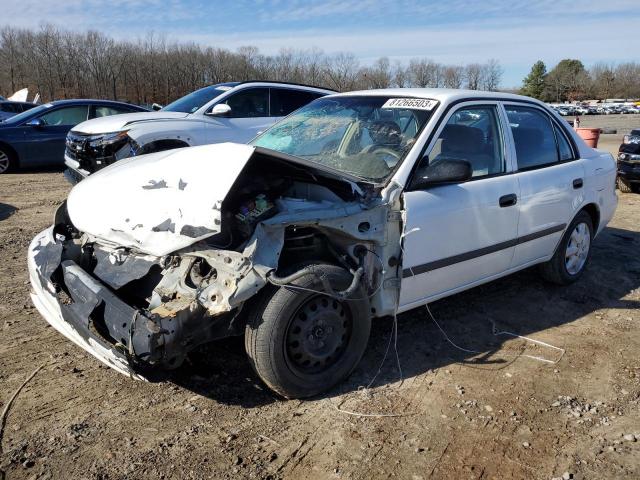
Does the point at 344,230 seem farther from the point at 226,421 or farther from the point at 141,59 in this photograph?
the point at 141,59

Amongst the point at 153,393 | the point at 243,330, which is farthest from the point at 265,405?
the point at 153,393

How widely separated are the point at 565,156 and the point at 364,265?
8.80 feet

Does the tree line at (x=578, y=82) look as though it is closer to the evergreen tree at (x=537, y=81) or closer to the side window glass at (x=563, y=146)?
the evergreen tree at (x=537, y=81)

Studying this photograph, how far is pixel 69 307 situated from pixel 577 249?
4393 mm

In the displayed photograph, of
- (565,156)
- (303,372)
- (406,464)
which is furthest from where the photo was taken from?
(565,156)

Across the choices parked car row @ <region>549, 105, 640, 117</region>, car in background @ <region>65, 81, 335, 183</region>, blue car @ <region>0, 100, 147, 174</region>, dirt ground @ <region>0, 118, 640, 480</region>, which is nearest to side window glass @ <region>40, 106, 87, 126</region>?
blue car @ <region>0, 100, 147, 174</region>

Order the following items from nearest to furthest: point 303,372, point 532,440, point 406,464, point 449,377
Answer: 1. point 406,464
2. point 532,440
3. point 303,372
4. point 449,377

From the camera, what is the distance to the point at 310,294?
2.93 metres

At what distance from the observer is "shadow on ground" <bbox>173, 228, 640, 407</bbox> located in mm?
3312

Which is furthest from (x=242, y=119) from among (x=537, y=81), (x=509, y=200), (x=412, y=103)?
(x=537, y=81)

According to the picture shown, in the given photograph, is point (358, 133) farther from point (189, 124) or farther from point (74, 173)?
point (74, 173)

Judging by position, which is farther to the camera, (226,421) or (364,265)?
(364,265)

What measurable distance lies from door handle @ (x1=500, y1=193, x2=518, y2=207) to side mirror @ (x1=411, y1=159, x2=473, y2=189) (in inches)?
23.7

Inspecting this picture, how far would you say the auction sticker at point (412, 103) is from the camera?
384cm
